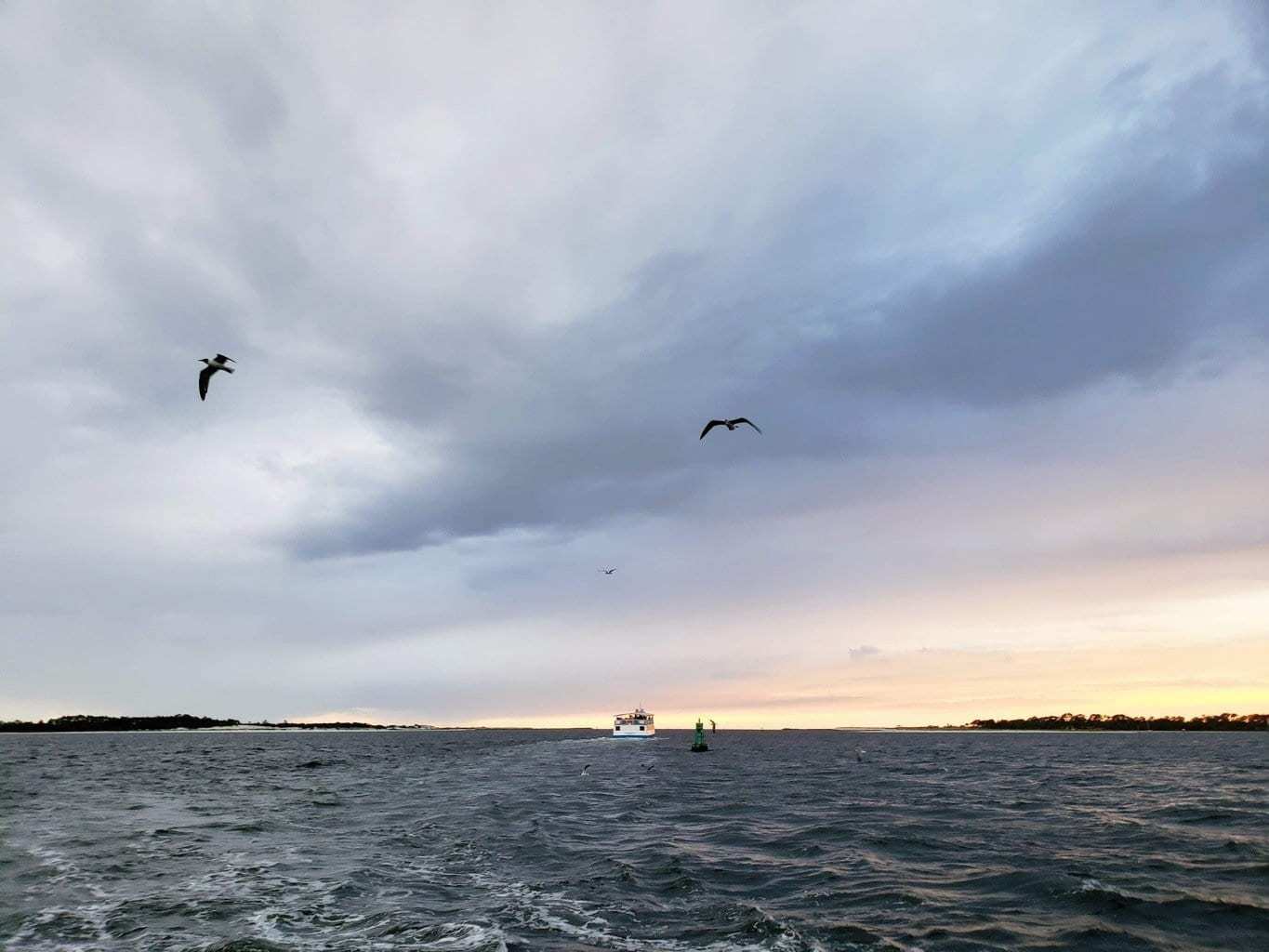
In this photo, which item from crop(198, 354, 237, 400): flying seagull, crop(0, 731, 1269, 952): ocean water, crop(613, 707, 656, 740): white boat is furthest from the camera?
crop(613, 707, 656, 740): white boat

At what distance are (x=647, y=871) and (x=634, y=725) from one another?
149 metres

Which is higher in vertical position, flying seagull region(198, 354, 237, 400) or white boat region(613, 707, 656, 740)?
flying seagull region(198, 354, 237, 400)

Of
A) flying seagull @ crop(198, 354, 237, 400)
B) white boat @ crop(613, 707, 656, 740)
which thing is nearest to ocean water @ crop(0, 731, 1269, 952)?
flying seagull @ crop(198, 354, 237, 400)

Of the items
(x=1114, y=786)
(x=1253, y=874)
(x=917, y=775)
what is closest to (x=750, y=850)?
(x=1253, y=874)

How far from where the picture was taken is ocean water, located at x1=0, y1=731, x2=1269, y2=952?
1622 cm

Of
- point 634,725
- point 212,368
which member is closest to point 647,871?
point 212,368

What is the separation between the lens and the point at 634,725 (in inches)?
6555

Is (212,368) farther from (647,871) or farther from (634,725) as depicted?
(634,725)

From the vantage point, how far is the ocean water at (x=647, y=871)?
16.2 m

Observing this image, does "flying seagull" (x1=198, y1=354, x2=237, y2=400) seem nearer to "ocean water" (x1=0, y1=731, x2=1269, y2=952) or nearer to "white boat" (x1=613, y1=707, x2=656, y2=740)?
"ocean water" (x1=0, y1=731, x2=1269, y2=952)

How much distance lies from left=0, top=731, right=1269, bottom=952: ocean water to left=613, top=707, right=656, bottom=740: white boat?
12399cm

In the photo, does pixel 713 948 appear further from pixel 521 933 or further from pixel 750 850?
pixel 750 850

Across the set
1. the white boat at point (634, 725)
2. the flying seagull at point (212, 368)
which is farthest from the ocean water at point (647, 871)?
the white boat at point (634, 725)

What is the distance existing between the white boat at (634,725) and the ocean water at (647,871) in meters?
124
